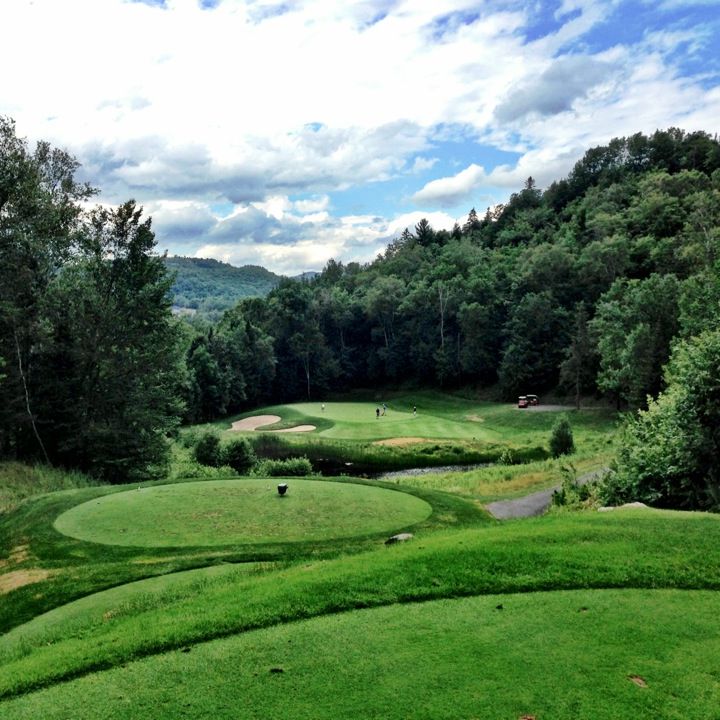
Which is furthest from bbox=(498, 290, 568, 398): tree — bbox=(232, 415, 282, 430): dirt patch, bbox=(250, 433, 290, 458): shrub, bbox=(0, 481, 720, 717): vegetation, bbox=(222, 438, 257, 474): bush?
bbox=(0, 481, 720, 717): vegetation

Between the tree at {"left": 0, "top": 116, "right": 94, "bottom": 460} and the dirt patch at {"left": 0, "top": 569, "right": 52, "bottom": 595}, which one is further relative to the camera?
the tree at {"left": 0, "top": 116, "right": 94, "bottom": 460}

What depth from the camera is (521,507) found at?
65.2ft

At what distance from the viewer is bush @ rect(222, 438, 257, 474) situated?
107 feet

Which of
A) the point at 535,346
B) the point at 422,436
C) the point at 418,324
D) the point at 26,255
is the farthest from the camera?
the point at 418,324

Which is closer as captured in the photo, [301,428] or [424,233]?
[301,428]

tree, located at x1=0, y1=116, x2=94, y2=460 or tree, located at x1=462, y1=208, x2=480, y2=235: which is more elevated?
tree, located at x1=462, y1=208, x2=480, y2=235

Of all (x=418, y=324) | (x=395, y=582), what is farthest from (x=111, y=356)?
(x=418, y=324)

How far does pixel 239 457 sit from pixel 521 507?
18.3 meters

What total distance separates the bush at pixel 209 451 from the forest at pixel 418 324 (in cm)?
214

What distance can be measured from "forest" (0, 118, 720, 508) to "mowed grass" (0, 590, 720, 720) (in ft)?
27.5

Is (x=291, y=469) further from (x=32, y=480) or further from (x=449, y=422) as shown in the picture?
(x=449, y=422)

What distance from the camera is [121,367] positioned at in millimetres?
29828

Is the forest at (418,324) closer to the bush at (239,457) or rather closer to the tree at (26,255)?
the tree at (26,255)

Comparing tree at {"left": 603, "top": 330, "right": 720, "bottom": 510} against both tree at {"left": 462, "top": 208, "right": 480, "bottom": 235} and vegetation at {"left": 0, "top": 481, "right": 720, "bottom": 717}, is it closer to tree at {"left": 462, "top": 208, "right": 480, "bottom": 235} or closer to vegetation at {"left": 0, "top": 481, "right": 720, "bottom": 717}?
vegetation at {"left": 0, "top": 481, "right": 720, "bottom": 717}
